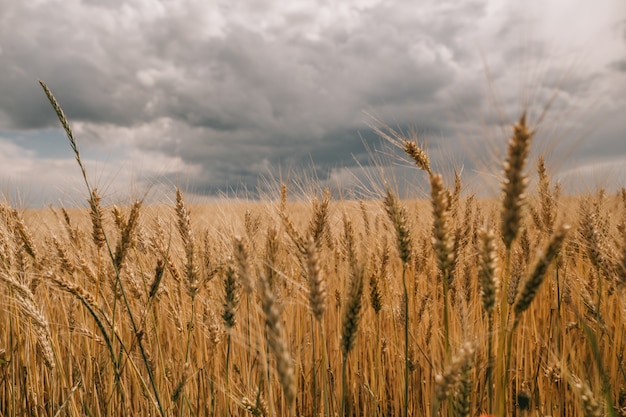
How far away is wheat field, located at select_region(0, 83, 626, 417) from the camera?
1039mm

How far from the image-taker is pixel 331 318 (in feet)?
9.96

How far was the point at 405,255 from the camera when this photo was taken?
137 centimetres

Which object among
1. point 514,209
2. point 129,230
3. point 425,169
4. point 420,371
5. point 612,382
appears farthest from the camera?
point 420,371

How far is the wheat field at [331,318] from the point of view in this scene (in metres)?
1.04

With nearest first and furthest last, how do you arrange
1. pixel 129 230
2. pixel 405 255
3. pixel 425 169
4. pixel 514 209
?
pixel 514 209 → pixel 405 255 → pixel 129 230 → pixel 425 169

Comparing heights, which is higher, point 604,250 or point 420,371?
point 604,250

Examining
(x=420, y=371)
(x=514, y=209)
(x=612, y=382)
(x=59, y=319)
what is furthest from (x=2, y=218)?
(x=612, y=382)

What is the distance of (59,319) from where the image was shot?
10.9ft

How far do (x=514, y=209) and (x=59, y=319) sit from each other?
3.59 m

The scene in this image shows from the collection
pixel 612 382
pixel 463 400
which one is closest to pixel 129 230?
pixel 463 400

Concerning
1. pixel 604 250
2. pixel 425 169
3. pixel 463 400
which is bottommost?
pixel 463 400

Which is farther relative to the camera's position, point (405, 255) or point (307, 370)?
point (307, 370)

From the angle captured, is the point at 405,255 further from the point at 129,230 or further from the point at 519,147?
the point at 129,230

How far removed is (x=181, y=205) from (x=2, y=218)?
4.31 feet
